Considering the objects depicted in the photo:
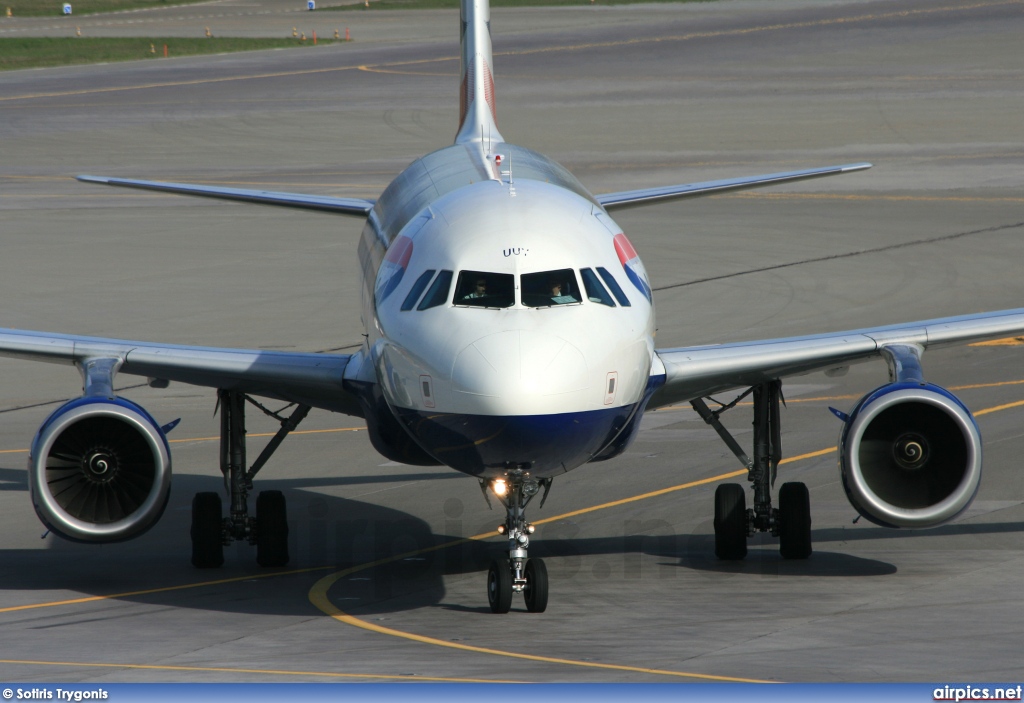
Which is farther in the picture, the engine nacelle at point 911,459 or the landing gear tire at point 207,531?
the landing gear tire at point 207,531

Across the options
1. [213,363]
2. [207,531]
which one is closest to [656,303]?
[207,531]

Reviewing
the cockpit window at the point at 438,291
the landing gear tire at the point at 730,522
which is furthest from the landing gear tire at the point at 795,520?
the cockpit window at the point at 438,291

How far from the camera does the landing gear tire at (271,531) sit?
18125 mm

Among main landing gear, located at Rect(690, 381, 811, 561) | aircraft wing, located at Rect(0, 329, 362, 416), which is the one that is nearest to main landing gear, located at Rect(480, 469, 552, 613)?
aircraft wing, located at Rect(0, 329, 362, 416)

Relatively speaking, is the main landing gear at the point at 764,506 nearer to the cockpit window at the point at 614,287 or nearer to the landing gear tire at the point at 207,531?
the cockpit window at the point at 614,287

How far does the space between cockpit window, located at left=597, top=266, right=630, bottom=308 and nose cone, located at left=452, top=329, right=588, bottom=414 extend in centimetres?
116

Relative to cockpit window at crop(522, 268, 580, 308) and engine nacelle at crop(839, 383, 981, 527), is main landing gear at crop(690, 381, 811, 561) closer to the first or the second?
engine nacelle at crop(839, 383, 981, 527)

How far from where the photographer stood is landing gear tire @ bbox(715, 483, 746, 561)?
18.0 m

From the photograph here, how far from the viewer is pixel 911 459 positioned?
1609 centimetres

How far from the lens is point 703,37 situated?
93.4 metres

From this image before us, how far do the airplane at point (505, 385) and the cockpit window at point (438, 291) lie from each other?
0.07 feet

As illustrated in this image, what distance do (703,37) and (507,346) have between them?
270ft

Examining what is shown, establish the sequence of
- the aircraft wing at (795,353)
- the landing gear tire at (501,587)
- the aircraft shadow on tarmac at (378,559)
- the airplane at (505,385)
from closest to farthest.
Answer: the airplane at (505,385)
the landing gear tire at (501,587)
the aircraft shadow on tarmac at (378,559)
the aircraft wing at (795,353)

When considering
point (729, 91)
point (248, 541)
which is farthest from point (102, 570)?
point (729, 91)
